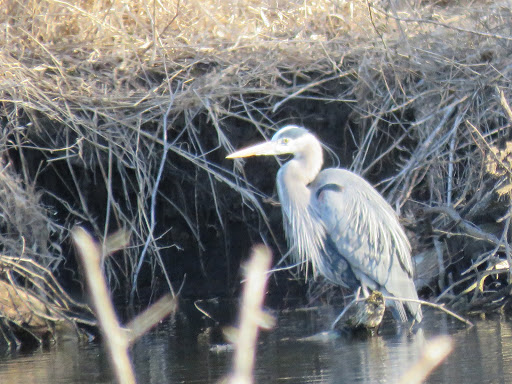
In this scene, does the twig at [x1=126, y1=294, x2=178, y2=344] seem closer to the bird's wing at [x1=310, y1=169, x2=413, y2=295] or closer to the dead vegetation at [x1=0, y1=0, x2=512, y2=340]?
the dead vegetation at [x1=0, y1=0, x2=512, y2=340]

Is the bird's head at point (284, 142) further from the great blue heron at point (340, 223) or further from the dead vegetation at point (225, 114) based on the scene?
the dead vegetation at point (225, 114)

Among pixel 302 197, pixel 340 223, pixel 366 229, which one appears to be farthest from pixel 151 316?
pixel 366 229

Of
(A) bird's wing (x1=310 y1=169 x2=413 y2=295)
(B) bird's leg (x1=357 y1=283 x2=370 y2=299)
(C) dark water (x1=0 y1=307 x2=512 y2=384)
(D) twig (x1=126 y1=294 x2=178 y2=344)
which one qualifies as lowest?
(C) dark water (x1=0 y1=307 x2=512 y2=384)

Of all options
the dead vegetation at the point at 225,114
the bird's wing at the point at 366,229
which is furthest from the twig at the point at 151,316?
the bird's wing at the point at 366,229

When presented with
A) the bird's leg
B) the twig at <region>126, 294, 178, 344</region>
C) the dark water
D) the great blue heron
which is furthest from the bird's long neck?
the twig at <region>126, 294, 178, 344</region>

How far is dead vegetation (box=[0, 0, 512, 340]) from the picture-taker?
591 centimetres

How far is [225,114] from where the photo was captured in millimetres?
6641

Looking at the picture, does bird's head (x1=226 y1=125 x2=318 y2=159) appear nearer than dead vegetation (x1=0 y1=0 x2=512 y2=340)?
Yes

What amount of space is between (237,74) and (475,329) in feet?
8.96

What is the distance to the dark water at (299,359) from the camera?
382 centimetres

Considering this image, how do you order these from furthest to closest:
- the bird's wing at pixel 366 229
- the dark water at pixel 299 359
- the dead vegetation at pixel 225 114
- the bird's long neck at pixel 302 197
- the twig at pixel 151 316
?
the dead vegetation at pixel 225 114 → the bird's long neck at pixel 302 197 → the bird's wing at pixel 366 229 → the twig at pixel 151 316 → the dark water at pixel 299 359

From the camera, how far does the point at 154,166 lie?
6520 millimetres

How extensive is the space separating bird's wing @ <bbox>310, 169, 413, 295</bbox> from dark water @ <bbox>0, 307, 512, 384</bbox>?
1.31 ft

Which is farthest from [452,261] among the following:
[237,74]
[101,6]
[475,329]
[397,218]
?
[101,6]
